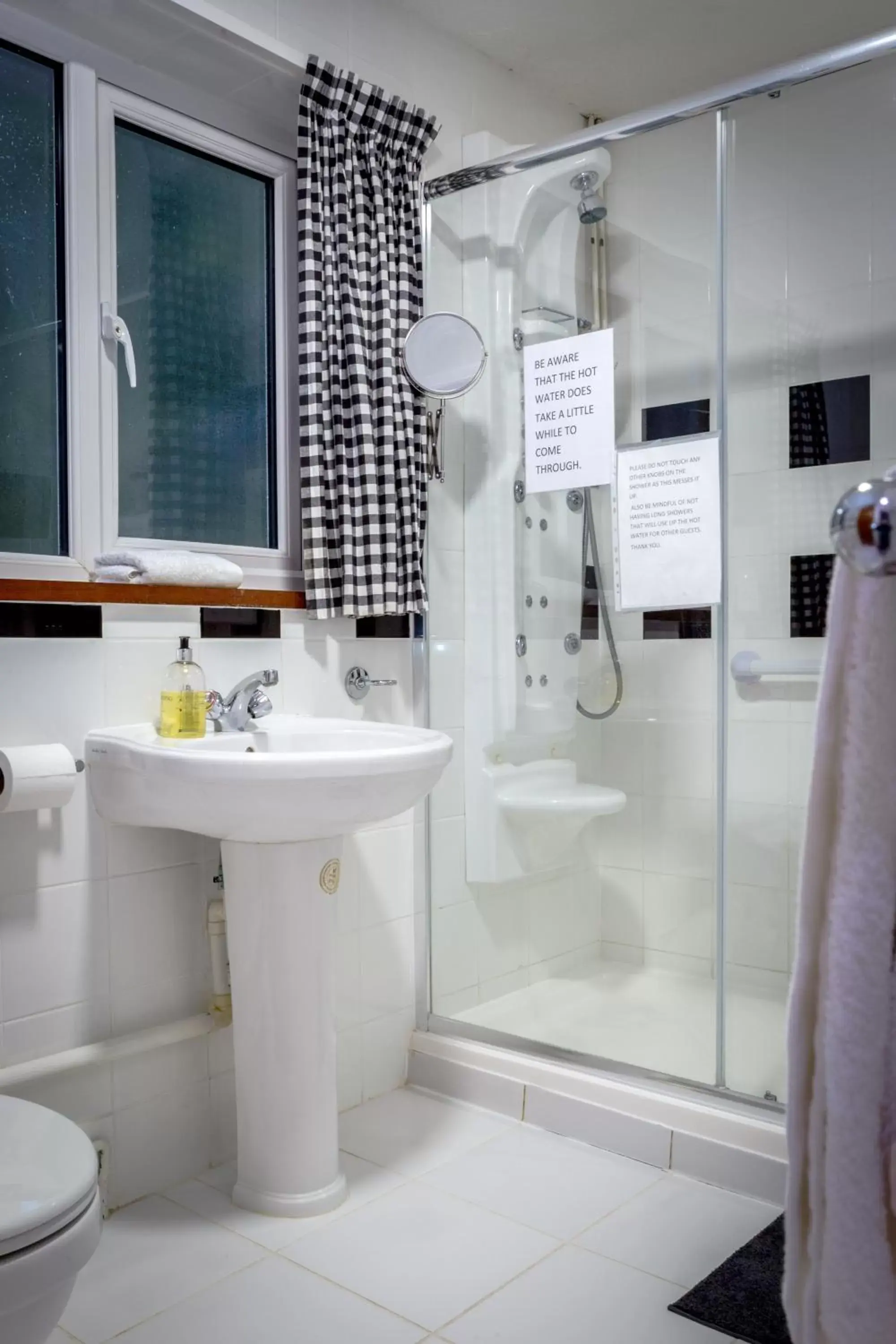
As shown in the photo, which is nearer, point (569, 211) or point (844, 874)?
point (844, 874)

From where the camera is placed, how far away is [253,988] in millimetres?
1858

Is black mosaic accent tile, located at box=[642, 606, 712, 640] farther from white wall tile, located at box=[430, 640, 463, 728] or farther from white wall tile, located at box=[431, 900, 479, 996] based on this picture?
white wall tile, located at box=[431, 900, 479, 996]

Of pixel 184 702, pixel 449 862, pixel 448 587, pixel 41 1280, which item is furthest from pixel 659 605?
pixel 41 1280

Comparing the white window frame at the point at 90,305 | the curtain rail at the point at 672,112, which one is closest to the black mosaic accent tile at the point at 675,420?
the curtain rail at the point at 672,112

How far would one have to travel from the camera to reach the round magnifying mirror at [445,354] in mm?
2301

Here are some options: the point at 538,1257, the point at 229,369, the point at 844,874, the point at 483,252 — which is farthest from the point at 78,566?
the point at 844,874

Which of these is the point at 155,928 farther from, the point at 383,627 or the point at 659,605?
the point at 659,605

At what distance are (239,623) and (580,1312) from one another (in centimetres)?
134

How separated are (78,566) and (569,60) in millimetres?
1855

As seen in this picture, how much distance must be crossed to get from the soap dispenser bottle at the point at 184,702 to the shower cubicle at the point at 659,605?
2.28 feet

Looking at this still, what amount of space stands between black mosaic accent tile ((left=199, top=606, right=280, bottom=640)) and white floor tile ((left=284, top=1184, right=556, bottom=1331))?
1.09m

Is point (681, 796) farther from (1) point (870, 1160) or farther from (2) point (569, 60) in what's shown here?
(2) point (569, 60)

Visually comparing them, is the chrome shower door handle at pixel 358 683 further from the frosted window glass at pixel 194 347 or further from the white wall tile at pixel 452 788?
the frosted window glass at pixel 194 347

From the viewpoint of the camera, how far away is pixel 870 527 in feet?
1.66
